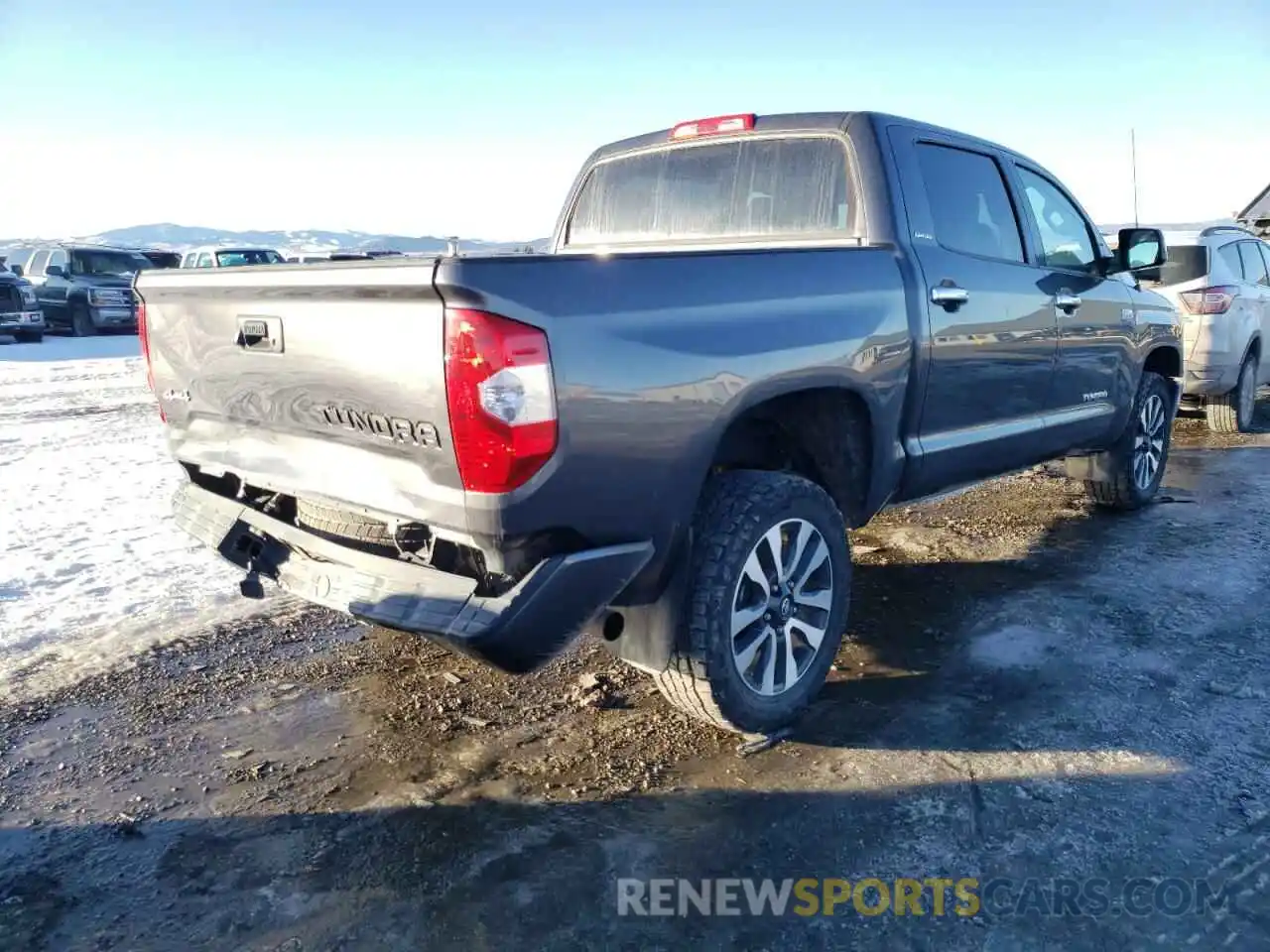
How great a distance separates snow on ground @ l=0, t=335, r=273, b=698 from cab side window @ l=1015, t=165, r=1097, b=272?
389 cm

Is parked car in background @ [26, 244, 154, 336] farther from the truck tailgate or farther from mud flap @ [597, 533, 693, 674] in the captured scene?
mud flap @ [597, 533, 693, 674]

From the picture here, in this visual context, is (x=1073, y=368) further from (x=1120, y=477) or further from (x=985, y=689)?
(x=985, y=689)

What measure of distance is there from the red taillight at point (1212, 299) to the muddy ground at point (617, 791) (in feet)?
14.5

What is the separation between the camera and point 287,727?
324 centimetres

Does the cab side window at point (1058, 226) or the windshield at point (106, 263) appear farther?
the windshield at point (106, 263)

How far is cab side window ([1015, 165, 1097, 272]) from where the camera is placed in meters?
4.59

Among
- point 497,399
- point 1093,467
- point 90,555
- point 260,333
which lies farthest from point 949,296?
point 90,555

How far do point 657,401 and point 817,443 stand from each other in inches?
40.1

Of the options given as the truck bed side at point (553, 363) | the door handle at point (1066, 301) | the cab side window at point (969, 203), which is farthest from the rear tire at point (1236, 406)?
the truck bed side at point (553, 363)

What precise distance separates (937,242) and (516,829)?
8.41 feet

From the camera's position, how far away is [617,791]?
283cm

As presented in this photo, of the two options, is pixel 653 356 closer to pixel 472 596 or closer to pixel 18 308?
pixel 472 596

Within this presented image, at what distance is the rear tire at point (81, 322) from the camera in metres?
19.3

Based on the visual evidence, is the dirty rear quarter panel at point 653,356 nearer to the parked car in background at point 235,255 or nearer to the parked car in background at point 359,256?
the parked car in background at point 359,256
